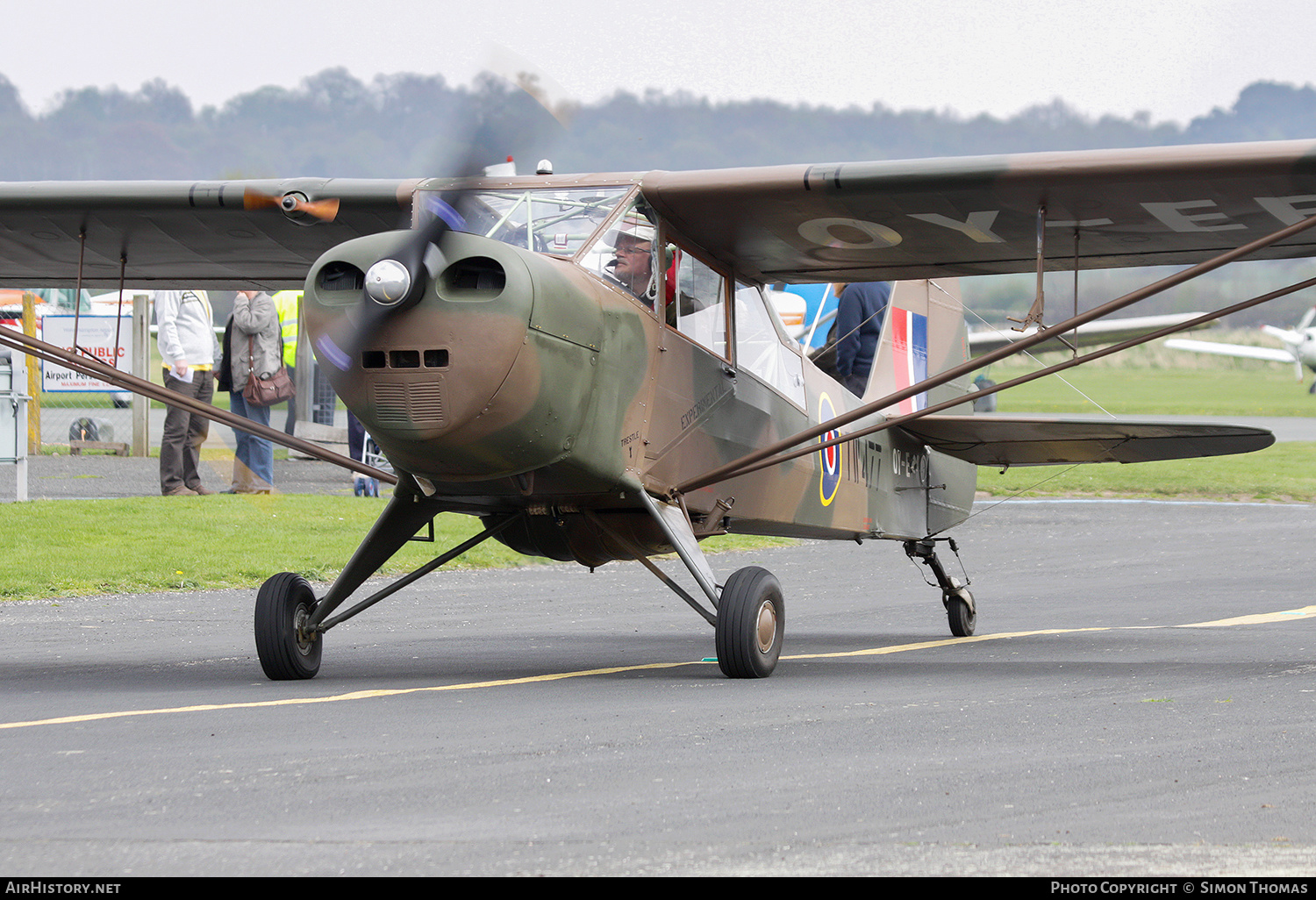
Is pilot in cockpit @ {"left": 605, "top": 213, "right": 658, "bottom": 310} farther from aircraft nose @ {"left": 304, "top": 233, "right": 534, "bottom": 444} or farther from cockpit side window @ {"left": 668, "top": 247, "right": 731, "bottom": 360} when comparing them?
aircraft nose @ {"left": 304, "top": 233, "right": 534, "bottom": 444}

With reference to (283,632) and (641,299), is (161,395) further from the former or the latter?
(641,299)

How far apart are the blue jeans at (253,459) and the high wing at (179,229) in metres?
7.29

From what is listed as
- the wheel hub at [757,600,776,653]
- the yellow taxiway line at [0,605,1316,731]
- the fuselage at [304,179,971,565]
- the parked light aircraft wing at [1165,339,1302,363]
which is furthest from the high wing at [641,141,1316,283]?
the parked light aircraft wing at [1165,339,1302,363]

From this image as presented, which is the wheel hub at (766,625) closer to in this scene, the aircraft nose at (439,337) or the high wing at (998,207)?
the aircraft nose at (439,337)

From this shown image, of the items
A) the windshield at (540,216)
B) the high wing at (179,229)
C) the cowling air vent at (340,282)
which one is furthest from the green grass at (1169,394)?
the cowling air vent at (340,282)

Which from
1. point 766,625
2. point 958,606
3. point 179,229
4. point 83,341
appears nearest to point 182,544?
point 179,229

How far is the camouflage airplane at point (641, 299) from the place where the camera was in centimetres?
705

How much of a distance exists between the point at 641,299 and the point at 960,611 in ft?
14.9

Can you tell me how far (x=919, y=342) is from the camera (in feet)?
45.9

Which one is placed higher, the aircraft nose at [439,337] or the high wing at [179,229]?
the high wing at [179,229]
